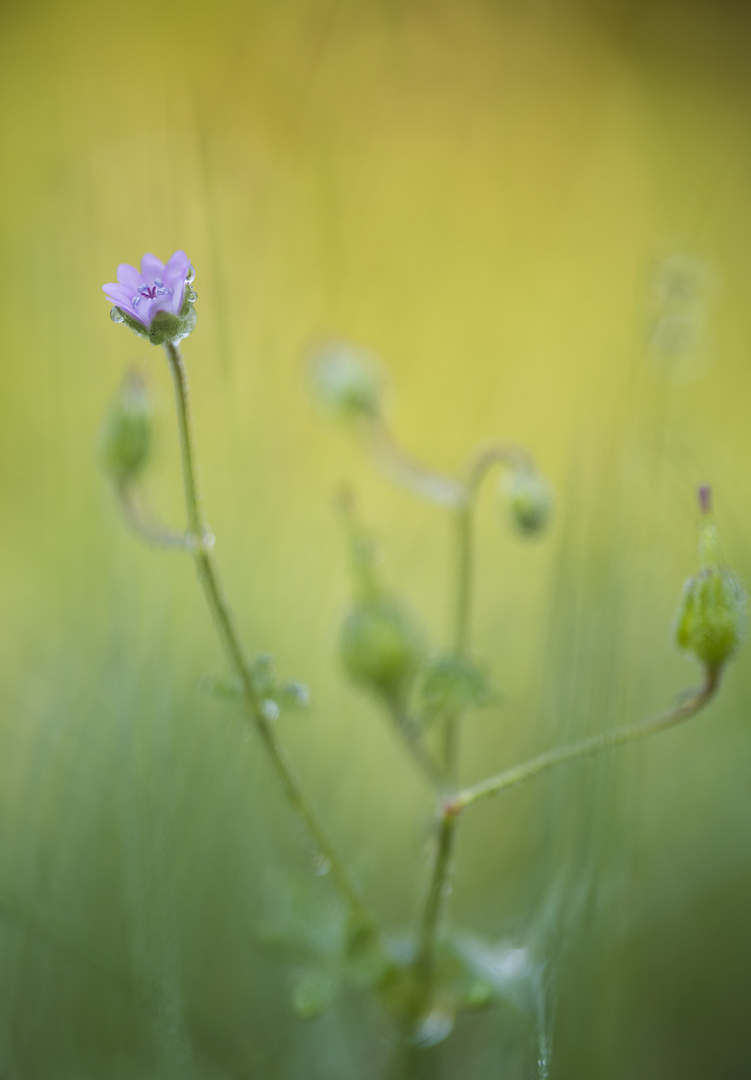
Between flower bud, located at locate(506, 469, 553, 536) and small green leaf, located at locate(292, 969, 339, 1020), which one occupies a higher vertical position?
flower bud, located at locate(506, 469, 553, 536)

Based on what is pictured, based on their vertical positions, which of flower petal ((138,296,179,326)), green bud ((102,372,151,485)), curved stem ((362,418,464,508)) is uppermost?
flower petal ((138,296,179,326))

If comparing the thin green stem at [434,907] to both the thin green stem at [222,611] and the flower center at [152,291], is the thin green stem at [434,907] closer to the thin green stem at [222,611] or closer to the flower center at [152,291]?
the thin green stem at [222,611]

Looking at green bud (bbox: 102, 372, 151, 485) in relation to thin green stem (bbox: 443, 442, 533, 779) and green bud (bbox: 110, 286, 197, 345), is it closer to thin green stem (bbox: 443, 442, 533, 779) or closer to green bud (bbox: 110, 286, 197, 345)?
green bud (bbox: 110, 286, 197, 345)

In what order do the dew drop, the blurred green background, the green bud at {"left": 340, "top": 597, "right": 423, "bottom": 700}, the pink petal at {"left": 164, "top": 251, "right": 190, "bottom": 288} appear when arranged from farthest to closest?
the blurred green background → the green bud at {"left": 340, "top": 597, "right": 423, "bottom": 700} → the dew drop → the pink petal at {"left": 164, "top": 251, "right": 190, "bottom": 288}

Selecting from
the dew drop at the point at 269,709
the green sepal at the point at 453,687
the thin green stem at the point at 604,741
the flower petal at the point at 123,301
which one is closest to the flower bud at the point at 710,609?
the thin green stem at the point at 604,741

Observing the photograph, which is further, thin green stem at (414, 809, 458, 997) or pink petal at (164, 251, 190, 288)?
thin green stem at (414, 809, 458, 997)

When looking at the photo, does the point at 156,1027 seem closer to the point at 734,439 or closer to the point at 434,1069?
the point at 434,1069

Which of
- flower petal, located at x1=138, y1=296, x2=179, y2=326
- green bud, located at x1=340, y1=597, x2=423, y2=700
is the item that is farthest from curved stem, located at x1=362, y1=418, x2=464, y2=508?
flower petal, located at x1=138, y1=296, x2=179, y2=326

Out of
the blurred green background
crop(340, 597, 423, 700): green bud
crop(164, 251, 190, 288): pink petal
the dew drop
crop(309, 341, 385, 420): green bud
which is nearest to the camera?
crop(164, 251, 190, 288): pink petal
